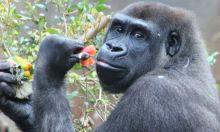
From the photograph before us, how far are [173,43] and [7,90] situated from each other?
1.37m

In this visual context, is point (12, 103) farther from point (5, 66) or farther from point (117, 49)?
point (117, 49)

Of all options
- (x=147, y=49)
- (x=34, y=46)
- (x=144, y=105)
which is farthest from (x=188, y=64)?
(x=34, y=46)

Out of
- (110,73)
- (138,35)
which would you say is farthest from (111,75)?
(138,35)

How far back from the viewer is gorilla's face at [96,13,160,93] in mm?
4262

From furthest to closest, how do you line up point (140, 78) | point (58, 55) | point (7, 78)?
point (58, 55)
point (7, 78)
point (140, 78)

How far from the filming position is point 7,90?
4191 millimetres

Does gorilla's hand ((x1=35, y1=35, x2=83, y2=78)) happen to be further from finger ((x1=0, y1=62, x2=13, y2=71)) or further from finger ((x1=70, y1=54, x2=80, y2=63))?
finger ((x1=0, y1=62, x2=13, y2=71))

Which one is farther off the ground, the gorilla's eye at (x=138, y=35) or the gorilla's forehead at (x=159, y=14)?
the gorilla's forehead at (x=159, y=14)

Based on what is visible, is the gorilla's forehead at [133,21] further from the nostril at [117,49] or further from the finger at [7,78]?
the finger at [7,78]

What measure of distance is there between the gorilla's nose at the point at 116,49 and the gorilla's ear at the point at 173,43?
37cm

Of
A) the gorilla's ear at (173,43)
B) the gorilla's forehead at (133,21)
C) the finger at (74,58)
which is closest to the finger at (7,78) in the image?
the finger at (74,58)

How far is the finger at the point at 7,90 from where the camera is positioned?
415 centimetres

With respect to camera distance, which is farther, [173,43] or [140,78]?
[173,43]

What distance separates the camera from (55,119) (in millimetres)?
4293
